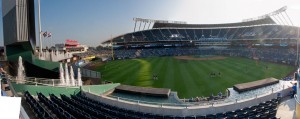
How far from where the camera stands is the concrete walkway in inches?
570

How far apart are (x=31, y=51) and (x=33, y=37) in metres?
1.62

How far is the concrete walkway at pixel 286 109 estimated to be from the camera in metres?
14.5

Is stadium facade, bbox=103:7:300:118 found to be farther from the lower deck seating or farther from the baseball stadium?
the lower deck seating

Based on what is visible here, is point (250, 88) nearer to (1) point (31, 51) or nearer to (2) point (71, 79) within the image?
(2) point (71, 79)

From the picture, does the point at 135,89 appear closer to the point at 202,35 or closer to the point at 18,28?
the point at 18,28

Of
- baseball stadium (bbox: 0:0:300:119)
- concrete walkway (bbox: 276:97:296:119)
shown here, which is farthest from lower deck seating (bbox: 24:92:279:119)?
concrete walkway (bbox: 276:97:296:119)

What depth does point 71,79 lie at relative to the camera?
81.1 ft

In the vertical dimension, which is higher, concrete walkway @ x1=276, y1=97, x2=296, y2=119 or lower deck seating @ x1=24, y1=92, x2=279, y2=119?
lower deck seating @ x1=24, y1=92, x2=279, y2=119

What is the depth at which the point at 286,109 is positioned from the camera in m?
15.6

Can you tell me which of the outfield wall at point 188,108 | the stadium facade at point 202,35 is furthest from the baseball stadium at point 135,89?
the stadium facade at point 202,35

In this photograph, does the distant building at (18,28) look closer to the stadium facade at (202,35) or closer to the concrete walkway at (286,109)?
the concrete walkway at (286,109)

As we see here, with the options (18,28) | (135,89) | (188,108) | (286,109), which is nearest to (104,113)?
(188,108)

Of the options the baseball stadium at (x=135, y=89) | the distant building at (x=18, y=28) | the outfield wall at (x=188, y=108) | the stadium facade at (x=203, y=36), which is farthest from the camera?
the stadium facade at (x=203, y=36)

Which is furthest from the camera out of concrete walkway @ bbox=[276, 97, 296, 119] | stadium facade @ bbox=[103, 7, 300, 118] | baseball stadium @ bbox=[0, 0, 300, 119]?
stadium facade @ bbox=[103, 7, 300, 118]
